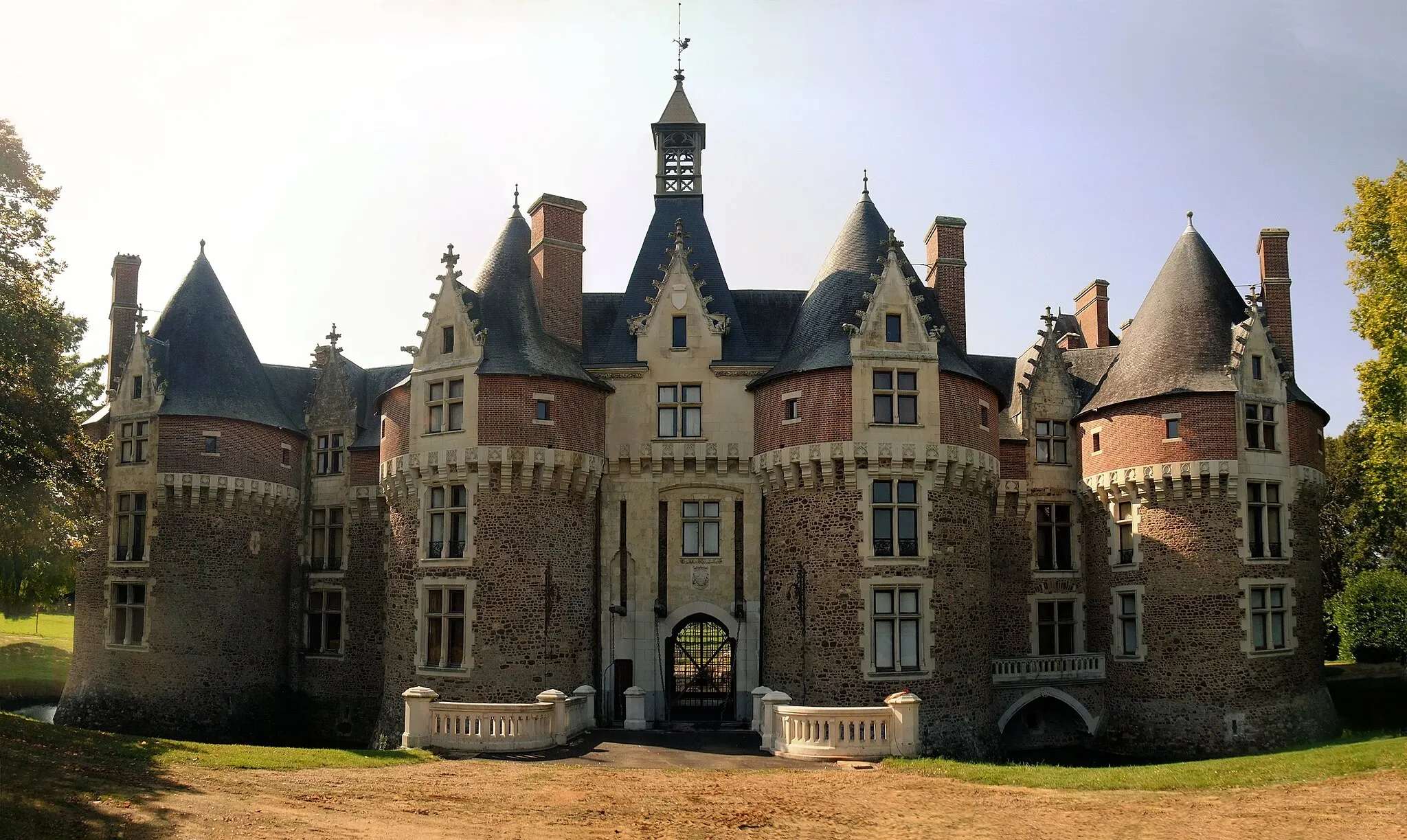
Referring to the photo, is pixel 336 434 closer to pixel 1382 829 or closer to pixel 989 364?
pixel 989 364

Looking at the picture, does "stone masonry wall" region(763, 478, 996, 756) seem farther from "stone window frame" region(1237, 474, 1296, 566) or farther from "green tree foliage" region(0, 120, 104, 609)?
"green tree foliage" region(0, 120, 104, 609)

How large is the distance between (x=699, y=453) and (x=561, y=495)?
12.9ft

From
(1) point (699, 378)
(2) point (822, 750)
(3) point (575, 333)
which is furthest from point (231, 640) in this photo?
(2) point (822, 750)

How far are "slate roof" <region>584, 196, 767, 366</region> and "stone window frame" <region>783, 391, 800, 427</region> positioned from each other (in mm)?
2180

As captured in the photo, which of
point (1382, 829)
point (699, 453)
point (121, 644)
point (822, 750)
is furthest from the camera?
point (121, 644)

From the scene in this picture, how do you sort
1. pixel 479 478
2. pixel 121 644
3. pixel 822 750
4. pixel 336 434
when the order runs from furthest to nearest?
pixel 336 434 → pixel 121 644 → pixel 479 478 → pixel 822 750

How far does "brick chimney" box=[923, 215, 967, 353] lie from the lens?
3350 cm

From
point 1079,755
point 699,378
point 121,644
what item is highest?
point 699,378

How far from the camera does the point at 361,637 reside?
34969mm

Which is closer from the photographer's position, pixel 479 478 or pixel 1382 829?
pixel 1382 829

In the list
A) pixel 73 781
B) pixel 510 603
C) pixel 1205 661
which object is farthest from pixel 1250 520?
pixel 73 781

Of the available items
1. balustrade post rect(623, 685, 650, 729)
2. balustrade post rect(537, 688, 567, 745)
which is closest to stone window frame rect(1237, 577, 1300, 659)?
balustrade post rect(623, 685, 650, 729)

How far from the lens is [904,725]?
23.8 m

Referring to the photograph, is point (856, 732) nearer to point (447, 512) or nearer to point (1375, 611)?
point (447, 512)
